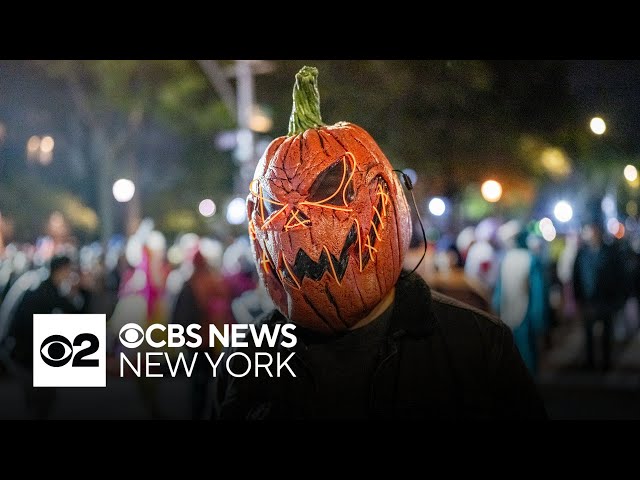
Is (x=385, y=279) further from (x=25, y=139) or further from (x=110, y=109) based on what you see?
(x=110, y=109)

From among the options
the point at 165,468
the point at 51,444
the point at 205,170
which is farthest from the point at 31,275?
the point at 205,170

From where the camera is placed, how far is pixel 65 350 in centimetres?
399

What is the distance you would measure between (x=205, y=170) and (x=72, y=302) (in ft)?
14.3

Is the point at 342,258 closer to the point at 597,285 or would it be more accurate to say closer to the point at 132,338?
the point at 132,338

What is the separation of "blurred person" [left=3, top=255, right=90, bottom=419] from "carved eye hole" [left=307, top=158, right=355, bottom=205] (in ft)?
6.78

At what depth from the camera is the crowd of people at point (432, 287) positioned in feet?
15.3

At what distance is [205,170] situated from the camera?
9125 mm

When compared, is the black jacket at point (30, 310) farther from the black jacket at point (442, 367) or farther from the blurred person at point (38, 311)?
the black jacket at point (442, 367)

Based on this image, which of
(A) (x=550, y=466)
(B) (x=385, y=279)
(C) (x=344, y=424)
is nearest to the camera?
(B) (x=385, y=279)

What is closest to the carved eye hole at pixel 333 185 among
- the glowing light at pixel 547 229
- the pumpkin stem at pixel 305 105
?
the pumpkin stem at pixel 305 105

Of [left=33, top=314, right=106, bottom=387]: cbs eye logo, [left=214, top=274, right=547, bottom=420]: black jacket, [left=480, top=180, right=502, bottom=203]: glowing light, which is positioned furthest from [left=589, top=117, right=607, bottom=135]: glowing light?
[left=33, top=314, right=106, bottom=387]: cbs eye logo

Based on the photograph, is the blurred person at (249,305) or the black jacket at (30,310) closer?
the black jacket at (30,310)

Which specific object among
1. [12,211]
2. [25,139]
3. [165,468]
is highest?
[25,139]

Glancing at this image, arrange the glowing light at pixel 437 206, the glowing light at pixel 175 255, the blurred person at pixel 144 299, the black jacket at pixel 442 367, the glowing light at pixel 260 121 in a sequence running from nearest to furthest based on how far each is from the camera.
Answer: the black jacket at pixel 442 367 < the blurred person at pixel 144 299 < the glowing light at pixel 437 206 < the glowing light at pixel 260 121 < the glowing light at pixel 175 255
